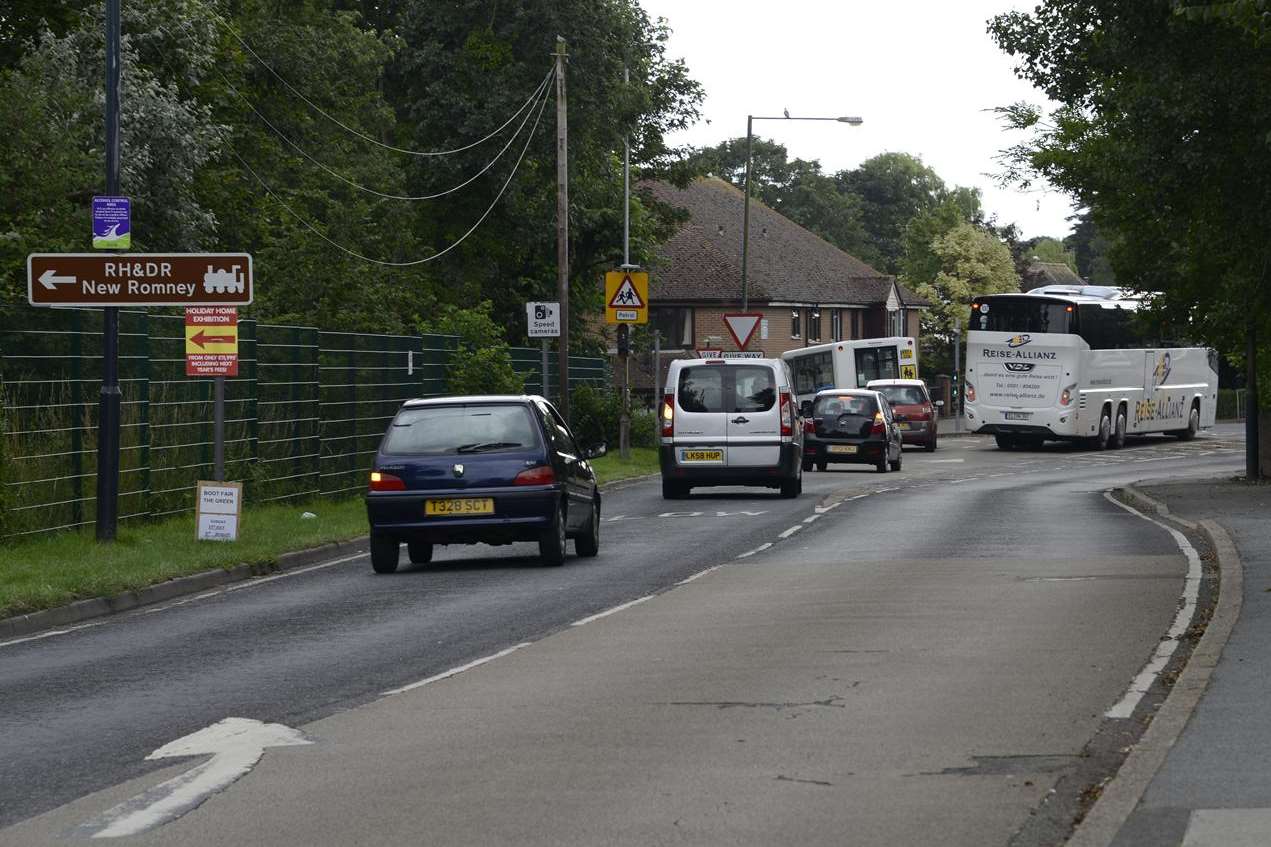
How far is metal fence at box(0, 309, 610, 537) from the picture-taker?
20.8 metres

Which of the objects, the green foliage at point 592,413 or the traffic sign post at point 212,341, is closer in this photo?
the traffic sign post at point 212,341

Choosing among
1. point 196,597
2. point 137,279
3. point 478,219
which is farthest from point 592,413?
point 196,597

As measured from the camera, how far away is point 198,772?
8508 mm

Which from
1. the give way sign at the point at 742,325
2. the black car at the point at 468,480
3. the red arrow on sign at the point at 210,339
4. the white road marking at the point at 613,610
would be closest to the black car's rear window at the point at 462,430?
the black car at the point at 468,480

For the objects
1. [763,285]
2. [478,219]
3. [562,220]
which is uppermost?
[478,219]

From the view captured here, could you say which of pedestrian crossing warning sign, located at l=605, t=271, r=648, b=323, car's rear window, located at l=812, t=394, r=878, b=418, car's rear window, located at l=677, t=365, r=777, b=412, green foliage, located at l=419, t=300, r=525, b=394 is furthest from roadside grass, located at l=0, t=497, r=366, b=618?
car's rear window, located at l=812, t=394, r=878, b=418

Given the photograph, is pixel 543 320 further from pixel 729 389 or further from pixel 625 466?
pixel 729 389

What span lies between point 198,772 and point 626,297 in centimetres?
3162

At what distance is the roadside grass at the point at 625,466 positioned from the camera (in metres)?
38.1

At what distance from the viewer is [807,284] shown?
89.2 meters

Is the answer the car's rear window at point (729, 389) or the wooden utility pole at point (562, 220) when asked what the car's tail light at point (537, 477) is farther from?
the wooden utility pole at point (562, 220)

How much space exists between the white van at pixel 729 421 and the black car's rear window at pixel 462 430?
11085 mm

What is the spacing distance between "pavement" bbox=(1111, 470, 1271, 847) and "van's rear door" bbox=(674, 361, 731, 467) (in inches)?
649

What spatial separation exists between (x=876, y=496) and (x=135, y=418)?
1320 centimetres
